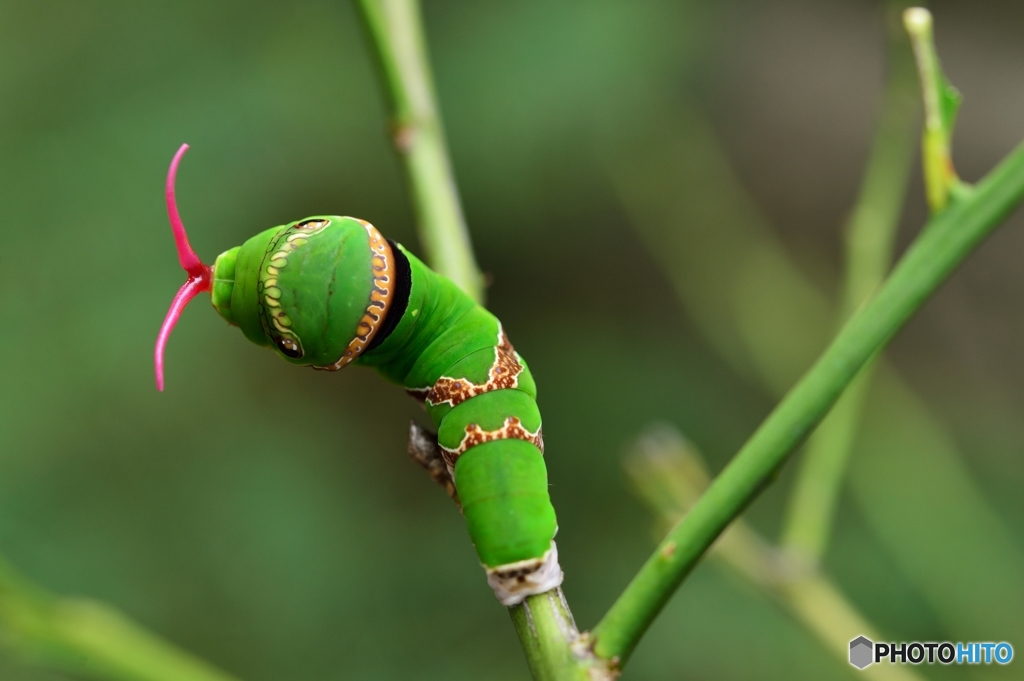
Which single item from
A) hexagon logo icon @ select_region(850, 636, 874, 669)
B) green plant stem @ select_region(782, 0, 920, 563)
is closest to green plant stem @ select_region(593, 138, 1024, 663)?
green plant stem @ select_region(782, 0, 920, 563)

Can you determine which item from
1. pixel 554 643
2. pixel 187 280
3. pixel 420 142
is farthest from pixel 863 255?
pixel 187 280

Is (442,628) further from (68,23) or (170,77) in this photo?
(68,23)

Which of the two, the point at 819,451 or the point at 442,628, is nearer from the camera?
the point at 819,451

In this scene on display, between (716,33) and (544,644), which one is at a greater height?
(716,33)

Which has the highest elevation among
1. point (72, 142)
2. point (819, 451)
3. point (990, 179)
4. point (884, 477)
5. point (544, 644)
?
point (72, 142)

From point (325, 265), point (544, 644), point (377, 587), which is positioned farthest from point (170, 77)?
point (544, 644)

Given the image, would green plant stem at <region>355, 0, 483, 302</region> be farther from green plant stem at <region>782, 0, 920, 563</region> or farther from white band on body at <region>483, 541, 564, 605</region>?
green plant stem at <region>782, 0, 920, 563</region>

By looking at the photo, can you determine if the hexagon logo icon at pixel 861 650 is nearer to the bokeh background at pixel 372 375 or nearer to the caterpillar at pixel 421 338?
the bokeh background at pixel 372 375
